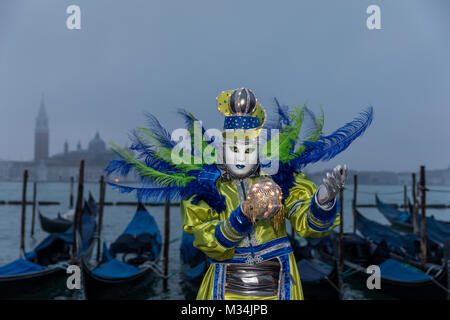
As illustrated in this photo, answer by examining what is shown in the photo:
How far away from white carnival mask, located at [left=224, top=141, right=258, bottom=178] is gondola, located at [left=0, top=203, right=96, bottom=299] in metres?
6.31

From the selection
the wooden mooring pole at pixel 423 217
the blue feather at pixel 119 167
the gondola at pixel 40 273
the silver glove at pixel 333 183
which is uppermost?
the blue feather at pixel 119 167

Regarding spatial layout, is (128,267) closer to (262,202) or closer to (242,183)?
(242,183)

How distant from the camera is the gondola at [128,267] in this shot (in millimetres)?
8633

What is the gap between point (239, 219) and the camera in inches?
76.3

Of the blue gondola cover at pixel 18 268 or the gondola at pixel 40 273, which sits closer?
the gondola at pixel 40 273

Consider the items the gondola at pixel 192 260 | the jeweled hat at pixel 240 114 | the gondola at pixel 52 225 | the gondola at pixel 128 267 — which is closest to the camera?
the jeweled hat at pixel 240 114

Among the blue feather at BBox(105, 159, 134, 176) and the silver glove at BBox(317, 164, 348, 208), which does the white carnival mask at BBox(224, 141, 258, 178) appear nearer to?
the silver glove at BBox(317, 164, 348, 208)

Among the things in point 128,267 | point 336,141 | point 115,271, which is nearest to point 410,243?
point 128,267

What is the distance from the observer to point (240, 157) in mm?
2256

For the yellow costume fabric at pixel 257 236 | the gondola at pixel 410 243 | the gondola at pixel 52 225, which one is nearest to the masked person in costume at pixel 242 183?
the yellow costume fabric at pixel 257 236

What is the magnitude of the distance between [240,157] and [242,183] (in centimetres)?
16

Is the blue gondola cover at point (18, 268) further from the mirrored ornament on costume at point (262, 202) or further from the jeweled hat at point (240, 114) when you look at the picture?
the mirrored ornament on costume at point (262, 202)
